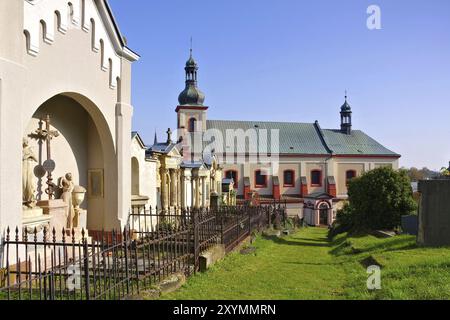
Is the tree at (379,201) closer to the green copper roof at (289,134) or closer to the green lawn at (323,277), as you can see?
the green lawn at (323,277)

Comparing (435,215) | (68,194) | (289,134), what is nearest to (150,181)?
(68,194)

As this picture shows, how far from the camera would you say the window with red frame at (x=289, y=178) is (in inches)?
1919

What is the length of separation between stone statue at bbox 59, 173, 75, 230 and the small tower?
46197 millimetres

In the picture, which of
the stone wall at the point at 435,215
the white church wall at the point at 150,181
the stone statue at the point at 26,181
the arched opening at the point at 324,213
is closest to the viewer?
the stone statue at the point at 26,181

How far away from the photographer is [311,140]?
168 ft

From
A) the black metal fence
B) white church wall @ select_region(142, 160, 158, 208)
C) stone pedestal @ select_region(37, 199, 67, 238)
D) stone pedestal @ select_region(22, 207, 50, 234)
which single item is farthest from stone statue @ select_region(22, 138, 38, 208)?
white church wall @ select_region(142, 160, 158, 208)

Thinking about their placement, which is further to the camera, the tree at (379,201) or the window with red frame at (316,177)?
the window with red frame at (316,177)

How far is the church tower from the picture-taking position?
154 feet

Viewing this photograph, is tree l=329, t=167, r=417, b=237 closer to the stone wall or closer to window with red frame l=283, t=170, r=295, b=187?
the stone wall

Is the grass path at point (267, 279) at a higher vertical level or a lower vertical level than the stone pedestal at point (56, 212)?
lower

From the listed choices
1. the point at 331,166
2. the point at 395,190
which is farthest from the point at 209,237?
the point at 331,166

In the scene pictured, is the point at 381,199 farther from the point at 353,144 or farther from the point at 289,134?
the point at 353,144

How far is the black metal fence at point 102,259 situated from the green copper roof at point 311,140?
35221mm

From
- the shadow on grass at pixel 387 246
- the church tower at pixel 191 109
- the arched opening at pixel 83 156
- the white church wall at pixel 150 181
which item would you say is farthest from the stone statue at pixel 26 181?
the church tower at pixel 191 109
